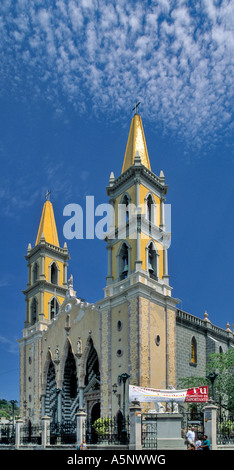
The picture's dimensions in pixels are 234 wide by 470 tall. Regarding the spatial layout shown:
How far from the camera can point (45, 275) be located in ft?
165

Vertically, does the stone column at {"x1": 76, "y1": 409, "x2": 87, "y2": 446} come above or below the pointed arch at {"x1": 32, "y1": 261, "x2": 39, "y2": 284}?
below

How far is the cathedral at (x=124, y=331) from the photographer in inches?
1357

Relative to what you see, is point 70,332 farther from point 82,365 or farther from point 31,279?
point 31,279

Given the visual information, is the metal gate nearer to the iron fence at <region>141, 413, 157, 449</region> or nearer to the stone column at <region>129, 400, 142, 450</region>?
the iron fence at <region>141, 413, 157, 449</region>

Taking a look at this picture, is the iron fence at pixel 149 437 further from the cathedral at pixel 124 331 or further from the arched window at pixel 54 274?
the arched window at pixel 54 274

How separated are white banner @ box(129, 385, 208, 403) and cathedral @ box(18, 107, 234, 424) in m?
4.47

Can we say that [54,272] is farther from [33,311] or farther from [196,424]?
[196,424]

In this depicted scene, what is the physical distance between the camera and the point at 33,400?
45.3 metres

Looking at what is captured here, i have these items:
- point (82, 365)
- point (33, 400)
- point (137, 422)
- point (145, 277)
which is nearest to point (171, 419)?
point (137, 422)

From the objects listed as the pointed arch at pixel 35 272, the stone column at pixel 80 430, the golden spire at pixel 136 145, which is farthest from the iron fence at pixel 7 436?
the golden spire at pixel 136 145

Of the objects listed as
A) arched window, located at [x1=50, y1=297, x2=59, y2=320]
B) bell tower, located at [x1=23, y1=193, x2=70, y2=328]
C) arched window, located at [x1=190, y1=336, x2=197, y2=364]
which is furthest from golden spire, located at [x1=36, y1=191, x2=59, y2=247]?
arched window, located at [x1=190, y1=336, x2=197, y2=364]

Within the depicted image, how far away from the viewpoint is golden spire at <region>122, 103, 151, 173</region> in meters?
41.6

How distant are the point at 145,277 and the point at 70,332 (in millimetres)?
10056
